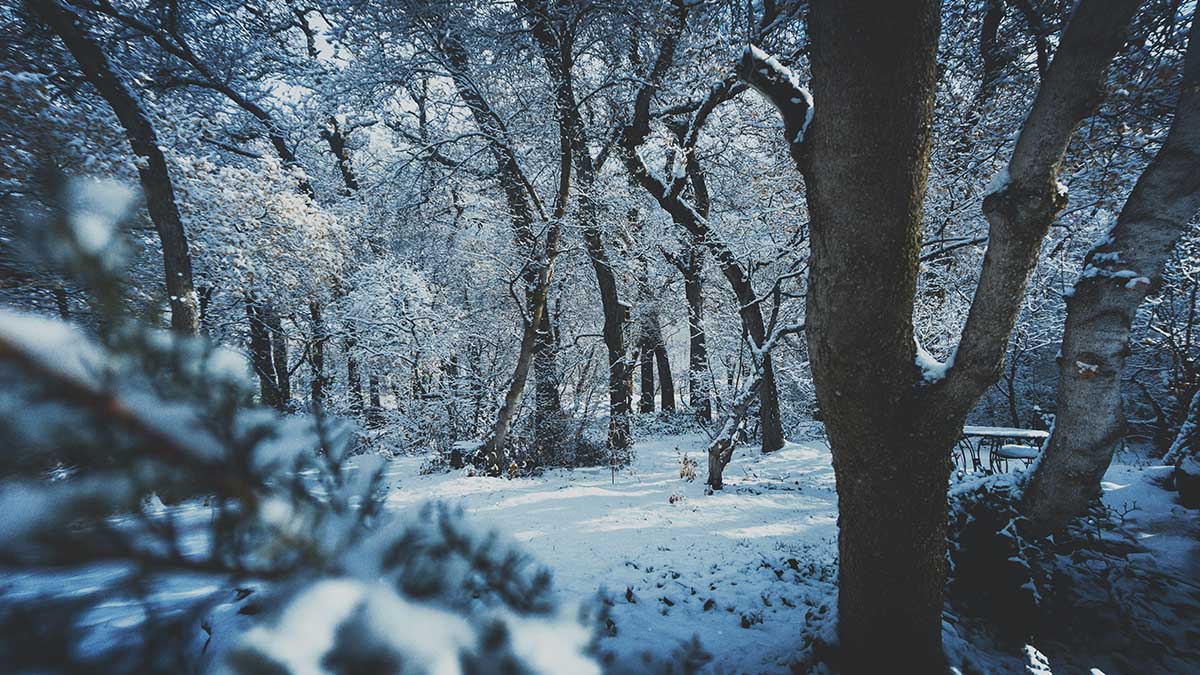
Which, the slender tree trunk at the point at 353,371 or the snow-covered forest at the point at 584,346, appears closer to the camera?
the snow-covered forest at the point at 584,346

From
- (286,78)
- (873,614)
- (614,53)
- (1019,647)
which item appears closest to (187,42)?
(286,78)

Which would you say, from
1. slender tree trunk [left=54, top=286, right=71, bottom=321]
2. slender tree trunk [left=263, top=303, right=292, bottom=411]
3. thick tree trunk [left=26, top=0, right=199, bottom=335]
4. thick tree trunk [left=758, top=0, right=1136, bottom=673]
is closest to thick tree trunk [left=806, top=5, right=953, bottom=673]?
thick tree trunk [left=758, top=0, right=1136, bottom=673]

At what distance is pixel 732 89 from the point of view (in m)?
6.98

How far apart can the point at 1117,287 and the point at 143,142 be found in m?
8.53

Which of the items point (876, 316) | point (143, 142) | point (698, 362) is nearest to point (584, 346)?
point (698, 362)

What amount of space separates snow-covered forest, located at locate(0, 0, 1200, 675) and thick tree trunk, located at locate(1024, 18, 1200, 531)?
→ 0.02m

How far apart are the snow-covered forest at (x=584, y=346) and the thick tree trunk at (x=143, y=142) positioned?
2.2 inches

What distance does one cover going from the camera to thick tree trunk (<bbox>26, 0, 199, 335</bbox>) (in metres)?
4.23

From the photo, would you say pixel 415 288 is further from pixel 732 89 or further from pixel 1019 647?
pixel 1019 647

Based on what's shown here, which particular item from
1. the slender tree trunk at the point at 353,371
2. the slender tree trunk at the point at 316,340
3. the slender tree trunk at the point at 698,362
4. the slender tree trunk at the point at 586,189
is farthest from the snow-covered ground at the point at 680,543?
the slender tree trunk at the point at 316,340

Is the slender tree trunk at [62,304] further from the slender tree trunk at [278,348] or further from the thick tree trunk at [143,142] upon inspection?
the slender tree trunk at [278,348]

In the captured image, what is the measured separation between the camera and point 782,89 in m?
1.96

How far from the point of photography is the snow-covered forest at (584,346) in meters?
0.47

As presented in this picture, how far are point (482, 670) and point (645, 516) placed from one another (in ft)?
A: 17.7
